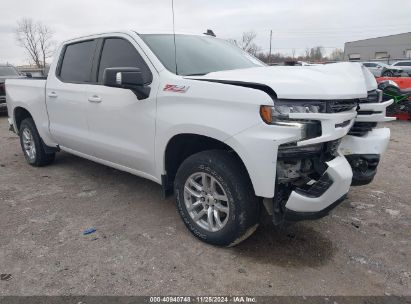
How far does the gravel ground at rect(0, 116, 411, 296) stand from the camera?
283 centimetres

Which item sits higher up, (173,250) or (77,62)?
(77,62)

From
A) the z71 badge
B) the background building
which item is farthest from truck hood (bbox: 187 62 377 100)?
the background building

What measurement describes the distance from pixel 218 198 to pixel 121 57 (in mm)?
1870

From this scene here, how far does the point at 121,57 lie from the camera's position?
400 cm

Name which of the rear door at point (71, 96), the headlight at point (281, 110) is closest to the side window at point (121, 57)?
the rear door at point (71, 96)

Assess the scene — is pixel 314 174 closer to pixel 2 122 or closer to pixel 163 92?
pixel 163 92

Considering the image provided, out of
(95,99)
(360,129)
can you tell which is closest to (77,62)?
(95,99)

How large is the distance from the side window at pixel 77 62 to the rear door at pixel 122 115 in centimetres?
22

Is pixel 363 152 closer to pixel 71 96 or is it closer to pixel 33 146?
pixel 71 96

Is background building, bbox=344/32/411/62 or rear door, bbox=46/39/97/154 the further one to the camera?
background building, bbox=344/32/411/62

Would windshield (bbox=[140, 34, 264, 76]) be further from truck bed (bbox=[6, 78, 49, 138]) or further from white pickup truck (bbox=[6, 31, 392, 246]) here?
truck bed (bbox=[6, 78, 49, 138])

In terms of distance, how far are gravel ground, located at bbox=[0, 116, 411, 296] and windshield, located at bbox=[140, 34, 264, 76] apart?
1.55 m

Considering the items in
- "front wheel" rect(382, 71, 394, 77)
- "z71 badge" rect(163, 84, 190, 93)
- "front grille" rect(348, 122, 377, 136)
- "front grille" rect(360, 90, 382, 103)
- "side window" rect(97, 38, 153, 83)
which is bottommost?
"front wheel" rect(382, 71, 394, 77)

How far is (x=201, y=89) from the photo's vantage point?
3.08 meters
